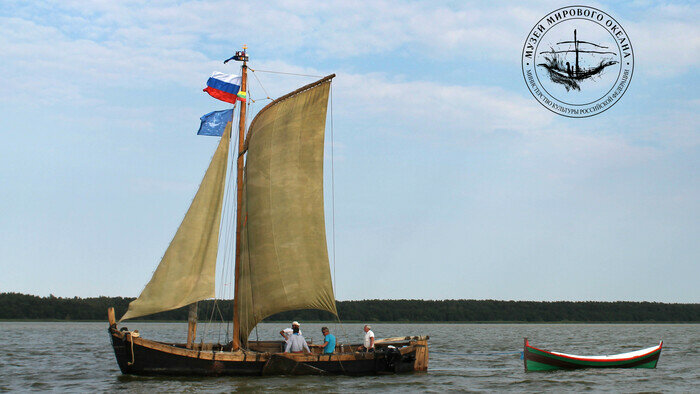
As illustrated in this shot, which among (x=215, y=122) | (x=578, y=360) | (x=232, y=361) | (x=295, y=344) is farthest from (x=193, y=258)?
(x=578, y=360)

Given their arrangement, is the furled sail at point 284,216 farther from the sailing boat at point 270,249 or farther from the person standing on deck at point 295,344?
the person standing on deck at point 295,344

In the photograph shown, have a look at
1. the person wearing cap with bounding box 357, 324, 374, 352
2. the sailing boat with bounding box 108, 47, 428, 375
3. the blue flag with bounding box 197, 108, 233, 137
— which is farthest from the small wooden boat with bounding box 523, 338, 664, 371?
the blue flag with bounding box 197, 108, 233, 137

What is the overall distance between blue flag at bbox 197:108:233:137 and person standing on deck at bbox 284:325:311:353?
8570mm

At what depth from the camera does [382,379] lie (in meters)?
29.1

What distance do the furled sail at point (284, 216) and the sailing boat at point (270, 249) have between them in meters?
0.04

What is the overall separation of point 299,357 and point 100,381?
26.9 ft

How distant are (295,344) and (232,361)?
256 centimetres

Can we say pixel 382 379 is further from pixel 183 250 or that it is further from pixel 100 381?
pixel 100 381

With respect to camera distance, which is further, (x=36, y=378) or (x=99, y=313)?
(x=99, y=313)

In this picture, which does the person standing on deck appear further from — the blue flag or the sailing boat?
the blue flag

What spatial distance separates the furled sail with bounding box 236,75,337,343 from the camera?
29.8 m

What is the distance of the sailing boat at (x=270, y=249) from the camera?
27.9m

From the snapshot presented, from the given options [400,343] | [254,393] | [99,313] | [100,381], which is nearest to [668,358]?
[400,343]

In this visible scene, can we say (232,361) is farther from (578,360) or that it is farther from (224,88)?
(578,360)
